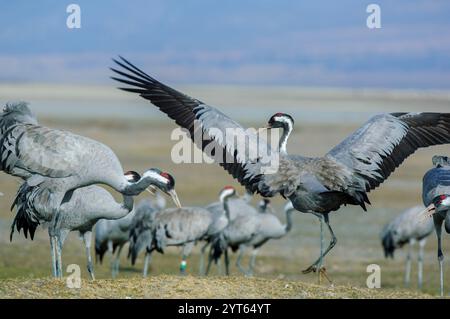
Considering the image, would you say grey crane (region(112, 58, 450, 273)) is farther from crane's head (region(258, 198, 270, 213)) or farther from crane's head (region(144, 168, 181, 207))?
crane's head (region(258, 198, 270, 213))

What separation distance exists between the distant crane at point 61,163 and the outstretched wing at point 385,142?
1.98 metres

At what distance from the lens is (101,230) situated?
1534 centimetres

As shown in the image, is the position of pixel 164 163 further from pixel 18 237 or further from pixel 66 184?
pixel 66 184

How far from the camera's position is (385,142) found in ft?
34.6

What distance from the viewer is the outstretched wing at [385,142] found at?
405 inches

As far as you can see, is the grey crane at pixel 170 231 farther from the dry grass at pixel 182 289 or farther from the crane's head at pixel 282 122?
the dry grass at pixel 182 289

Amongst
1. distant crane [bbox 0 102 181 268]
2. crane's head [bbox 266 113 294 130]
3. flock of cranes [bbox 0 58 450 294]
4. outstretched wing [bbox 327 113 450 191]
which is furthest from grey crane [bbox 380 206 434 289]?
distant crane [bbox 0 102 181 268]

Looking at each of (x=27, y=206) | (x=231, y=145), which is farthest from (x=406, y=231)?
(x=27, y=206)

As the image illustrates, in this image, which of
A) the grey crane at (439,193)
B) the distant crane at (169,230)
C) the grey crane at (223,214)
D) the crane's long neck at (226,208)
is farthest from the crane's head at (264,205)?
the grey crane at (439,193)

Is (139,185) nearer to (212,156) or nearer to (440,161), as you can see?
(212,156)
